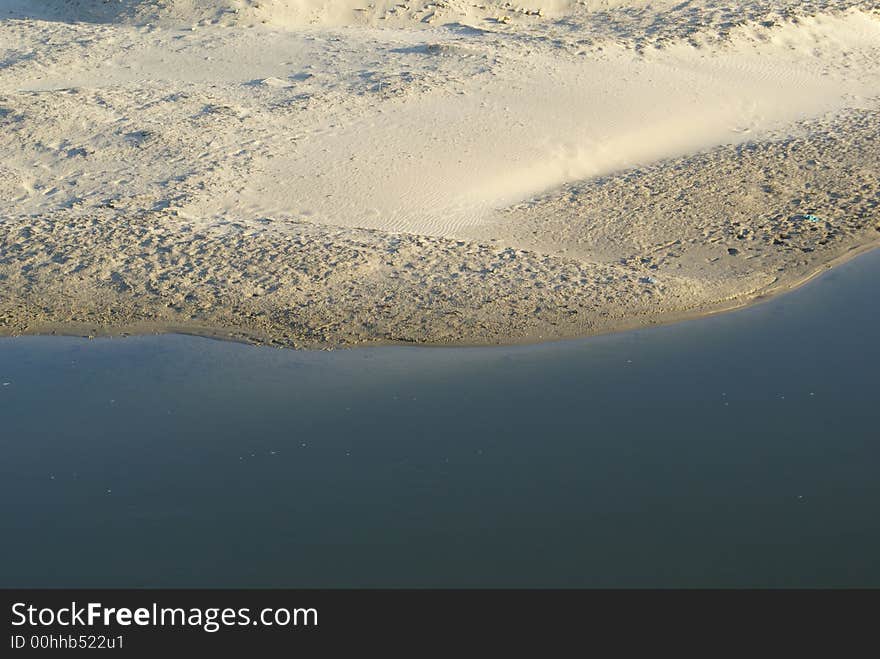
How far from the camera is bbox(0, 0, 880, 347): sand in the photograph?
10.3 meters

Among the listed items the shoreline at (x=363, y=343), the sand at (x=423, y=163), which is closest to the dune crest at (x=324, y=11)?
the sand at (x=423, y=163)

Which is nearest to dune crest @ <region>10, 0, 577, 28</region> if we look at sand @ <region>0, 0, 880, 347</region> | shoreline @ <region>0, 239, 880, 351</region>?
sand @ <region>0, 0, 880, 347</region>

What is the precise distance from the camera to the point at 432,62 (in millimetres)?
15133

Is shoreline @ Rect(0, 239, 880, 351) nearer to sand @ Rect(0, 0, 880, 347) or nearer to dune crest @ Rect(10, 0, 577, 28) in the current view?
sand @ Rect(0, 0, 880, 347)

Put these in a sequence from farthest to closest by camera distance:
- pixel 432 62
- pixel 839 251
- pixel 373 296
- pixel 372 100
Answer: pixel 432 62 < pixel 372 100 < pixel 839 251 < pixel 373 296

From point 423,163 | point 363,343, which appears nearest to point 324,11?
point 423,163

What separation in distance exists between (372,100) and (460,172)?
2.22 m

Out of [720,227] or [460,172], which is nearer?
[720,227]

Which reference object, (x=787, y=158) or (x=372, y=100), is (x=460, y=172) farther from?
(x=787, y=158)

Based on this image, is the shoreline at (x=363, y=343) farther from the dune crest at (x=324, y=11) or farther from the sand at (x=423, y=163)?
the dune crest at (x=324, y=11)

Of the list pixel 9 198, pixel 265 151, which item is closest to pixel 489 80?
pixel 265 151

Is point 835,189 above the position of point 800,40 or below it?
below

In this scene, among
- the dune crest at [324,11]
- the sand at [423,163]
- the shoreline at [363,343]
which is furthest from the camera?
the dune crest at [324,11]

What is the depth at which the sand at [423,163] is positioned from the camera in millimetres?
10320
